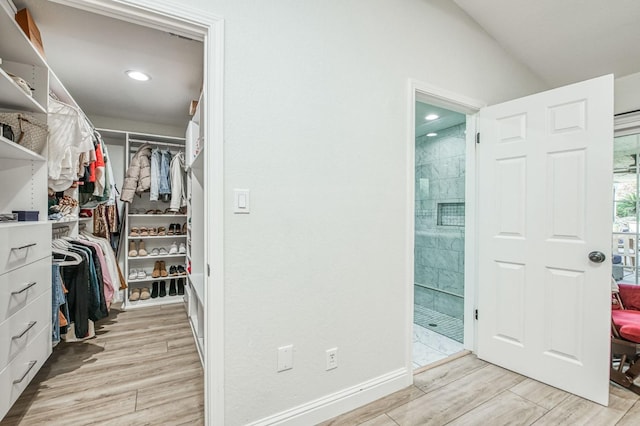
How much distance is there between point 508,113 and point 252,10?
186cm

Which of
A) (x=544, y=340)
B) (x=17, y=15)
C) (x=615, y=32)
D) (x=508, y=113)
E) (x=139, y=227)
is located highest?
(x=615, y=32)

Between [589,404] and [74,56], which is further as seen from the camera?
[74,56]

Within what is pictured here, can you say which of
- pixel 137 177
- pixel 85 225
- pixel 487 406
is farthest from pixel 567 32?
pixel 85 225

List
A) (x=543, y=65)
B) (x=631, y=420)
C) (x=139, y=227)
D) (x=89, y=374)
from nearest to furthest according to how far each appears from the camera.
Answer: (x=631, y=420), (x=89, y=374), (x=543, y=65), (x=139, y=227)

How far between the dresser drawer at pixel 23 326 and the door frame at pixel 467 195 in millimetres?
2131

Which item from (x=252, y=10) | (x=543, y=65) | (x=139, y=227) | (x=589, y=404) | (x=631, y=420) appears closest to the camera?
(x=252, y=10)

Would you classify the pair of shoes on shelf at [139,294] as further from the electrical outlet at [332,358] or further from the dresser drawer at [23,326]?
the electrical outlet at [332,358]

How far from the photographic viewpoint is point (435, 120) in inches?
134

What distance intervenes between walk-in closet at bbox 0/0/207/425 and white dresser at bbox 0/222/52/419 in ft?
0.03

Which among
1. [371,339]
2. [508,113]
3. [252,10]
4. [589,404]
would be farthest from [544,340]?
[252,10]

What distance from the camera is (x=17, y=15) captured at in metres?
1.65

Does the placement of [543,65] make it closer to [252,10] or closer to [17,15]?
[252,10]

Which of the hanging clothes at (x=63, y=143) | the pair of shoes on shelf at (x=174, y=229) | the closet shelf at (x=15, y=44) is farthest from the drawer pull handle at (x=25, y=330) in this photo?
the pair of shoes on shelf at (x=174, y=229)

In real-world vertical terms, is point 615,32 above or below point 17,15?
above
